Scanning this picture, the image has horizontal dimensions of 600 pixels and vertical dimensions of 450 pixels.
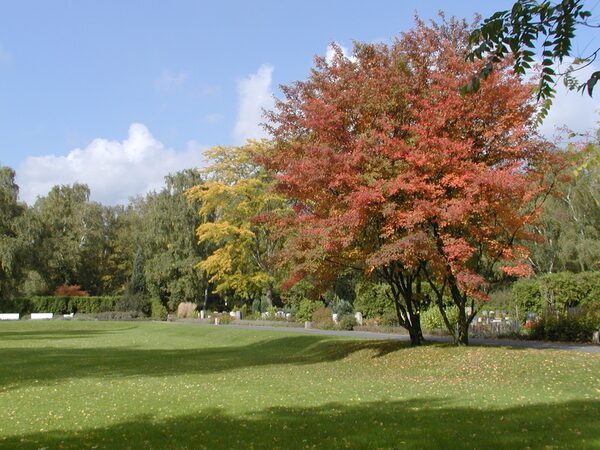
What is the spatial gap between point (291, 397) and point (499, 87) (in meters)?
10.6

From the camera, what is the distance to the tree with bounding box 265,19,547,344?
15.6m

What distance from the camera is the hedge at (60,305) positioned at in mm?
61469

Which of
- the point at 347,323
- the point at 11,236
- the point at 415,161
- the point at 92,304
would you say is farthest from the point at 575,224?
the point at 92,304

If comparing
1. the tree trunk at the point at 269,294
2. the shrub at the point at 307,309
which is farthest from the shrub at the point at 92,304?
the shrub at the point at 307,309

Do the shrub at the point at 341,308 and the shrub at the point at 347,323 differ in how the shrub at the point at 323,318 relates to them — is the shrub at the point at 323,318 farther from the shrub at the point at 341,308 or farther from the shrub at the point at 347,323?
the shrub at the point at 347,323

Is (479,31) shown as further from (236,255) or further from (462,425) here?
(236,255)

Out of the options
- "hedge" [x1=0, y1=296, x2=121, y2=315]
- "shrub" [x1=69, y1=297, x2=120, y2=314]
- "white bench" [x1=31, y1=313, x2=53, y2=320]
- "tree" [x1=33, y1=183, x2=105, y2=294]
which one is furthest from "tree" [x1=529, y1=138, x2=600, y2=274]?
"tree" [x1=33, y1=183, x2=105, y2=294]

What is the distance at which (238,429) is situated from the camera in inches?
308

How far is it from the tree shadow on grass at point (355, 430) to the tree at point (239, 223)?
1398 inches

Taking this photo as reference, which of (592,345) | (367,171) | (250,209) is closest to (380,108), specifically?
(367,171)

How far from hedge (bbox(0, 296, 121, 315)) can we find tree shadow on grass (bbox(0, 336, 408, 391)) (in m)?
39.4

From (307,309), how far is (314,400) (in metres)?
30.3

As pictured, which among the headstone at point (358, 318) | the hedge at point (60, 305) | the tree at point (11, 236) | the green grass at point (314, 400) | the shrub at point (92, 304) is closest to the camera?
the green grass at point (314, 400)

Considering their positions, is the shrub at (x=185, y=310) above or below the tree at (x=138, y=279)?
below
